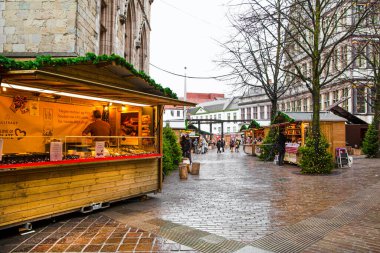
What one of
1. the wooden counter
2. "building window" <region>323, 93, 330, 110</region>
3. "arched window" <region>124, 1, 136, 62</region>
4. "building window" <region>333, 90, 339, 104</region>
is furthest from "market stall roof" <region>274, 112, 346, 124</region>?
"building window" <region>323, 93, 330, 110</region>

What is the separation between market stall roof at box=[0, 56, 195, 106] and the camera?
216 inches

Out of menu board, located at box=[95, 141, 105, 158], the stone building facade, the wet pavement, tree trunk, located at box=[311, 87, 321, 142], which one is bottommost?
the wet pavement

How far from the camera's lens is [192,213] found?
23.4 feet

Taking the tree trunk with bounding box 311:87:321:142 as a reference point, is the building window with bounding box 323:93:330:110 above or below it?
above

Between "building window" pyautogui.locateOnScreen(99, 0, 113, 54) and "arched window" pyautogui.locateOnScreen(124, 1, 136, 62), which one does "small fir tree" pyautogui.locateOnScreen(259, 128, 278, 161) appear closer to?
"arched window" pyautogui.locateOnScreen(124, 1, 136, 62)

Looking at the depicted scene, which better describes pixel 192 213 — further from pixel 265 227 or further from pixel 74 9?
pixel 74 9

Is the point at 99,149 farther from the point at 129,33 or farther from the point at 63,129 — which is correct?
Answer: the point at 129,33

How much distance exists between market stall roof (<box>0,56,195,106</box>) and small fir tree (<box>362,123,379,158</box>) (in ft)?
64.5

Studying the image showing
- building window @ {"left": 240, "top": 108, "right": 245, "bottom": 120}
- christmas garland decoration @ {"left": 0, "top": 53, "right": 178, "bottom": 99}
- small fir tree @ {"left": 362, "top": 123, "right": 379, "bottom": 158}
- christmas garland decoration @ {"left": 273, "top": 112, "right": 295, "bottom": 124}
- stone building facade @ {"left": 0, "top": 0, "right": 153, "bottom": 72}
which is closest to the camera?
christmas garland decoration @ {"left": 0, "top": 53, "right": 178, "bottom": 99}

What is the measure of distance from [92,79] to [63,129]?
2664 mm

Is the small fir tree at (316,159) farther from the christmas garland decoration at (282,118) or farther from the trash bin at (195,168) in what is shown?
the trash bin at (195,168)

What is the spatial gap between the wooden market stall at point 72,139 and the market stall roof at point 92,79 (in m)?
0.02

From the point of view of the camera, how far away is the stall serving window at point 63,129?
6.61 metres

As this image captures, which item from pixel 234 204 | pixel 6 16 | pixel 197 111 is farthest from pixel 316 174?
pixel 197 111
